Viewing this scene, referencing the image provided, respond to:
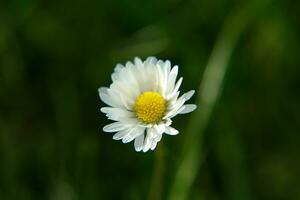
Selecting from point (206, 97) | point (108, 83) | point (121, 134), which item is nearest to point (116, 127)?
point (121, 134)

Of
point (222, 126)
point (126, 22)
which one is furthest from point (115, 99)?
point (126, 22)

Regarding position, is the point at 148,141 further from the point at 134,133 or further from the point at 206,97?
the point at 206,97

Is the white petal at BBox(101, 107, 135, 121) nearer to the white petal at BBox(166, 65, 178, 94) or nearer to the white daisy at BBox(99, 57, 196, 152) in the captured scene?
the white daisy at BBox(99, 57, 196, 152)

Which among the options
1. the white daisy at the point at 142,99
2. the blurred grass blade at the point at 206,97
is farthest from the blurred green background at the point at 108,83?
the white daisy at the point at 142,99

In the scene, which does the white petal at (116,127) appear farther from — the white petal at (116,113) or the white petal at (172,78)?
the white petal at (172,78)

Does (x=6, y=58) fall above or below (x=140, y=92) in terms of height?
above

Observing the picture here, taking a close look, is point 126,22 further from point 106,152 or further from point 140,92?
point 140,92

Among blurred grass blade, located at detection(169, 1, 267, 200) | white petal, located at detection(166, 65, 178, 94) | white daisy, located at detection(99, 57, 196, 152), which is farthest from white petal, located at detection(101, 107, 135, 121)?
blurred grass blade, located at detection(169, 1, 267, 200)
